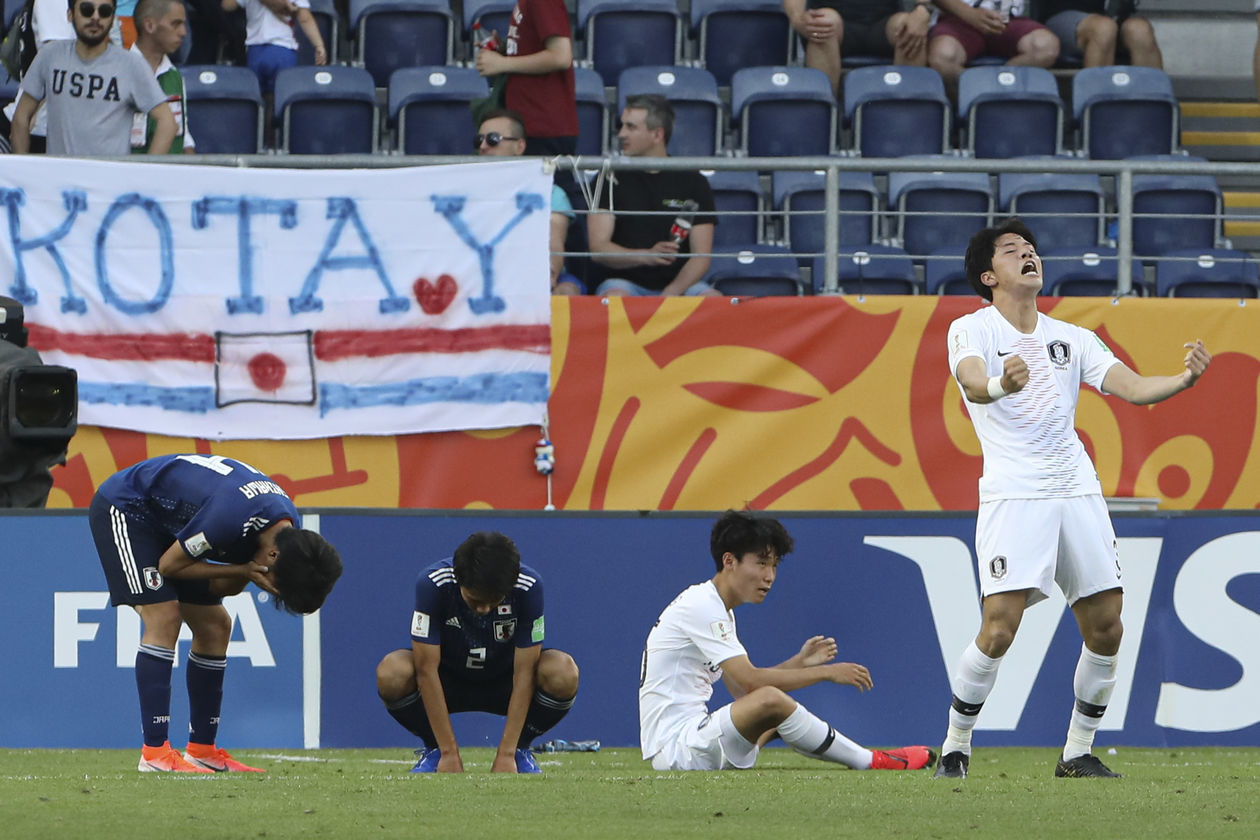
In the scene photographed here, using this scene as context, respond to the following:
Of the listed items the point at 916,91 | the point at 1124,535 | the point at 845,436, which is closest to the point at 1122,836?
the point at 1124,535

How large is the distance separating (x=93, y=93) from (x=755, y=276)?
399cm

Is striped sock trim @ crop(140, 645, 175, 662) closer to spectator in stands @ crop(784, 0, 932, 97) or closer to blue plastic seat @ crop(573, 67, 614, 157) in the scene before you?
blue plastic seat @ crop(573, 67, 614, 157)

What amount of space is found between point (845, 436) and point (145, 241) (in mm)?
3991

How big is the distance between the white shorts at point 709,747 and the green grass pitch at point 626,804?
164mm

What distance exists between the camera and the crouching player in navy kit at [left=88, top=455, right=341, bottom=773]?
6949 mm

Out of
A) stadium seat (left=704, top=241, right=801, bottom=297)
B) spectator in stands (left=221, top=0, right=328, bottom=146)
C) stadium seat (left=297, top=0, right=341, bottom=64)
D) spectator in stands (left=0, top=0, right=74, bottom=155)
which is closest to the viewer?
stadium seat (left=704, top=241, right=801, bottom=297)

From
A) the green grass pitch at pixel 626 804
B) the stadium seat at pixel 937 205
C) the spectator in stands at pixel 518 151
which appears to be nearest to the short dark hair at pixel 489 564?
the green grass pitch at pixel 626 804

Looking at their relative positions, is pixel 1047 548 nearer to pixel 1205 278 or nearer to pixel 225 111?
pixel 1205 278

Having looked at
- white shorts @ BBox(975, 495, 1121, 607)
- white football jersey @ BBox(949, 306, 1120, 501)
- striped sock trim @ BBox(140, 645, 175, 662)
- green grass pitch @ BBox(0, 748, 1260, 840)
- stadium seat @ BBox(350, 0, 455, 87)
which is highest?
stadium seat @ BBox(350, 0, 455, 87)

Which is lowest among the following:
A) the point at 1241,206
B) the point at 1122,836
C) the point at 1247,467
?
the point at 1122,836

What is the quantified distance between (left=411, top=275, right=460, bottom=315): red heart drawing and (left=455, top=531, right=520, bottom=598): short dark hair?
311 centimetres

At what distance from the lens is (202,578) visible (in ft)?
23.6

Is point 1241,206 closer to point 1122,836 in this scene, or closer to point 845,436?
point 845,436

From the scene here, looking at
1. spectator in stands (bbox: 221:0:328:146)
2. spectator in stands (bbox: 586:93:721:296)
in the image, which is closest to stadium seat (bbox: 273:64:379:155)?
spectator in stands (bbox: 221:0:328:146)
